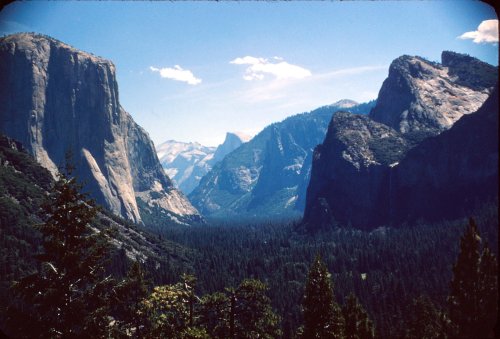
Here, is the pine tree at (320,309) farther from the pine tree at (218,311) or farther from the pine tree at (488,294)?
the pine tree at (488,294)

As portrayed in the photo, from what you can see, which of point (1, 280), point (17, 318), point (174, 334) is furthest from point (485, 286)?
point (1, 280)

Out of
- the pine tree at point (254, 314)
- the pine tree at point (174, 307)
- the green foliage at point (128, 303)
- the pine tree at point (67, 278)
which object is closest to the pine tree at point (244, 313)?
the pine tree at point (254, 314)

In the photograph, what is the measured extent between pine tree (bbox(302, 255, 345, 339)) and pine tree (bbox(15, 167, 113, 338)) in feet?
52.6

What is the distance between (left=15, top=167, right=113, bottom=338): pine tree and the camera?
20047mm

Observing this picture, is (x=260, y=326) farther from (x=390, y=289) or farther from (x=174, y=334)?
(x=390, y=289)

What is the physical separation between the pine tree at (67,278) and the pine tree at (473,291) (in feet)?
58.9

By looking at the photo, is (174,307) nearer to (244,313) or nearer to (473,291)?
(244,313)

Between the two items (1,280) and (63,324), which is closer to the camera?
(63,324)

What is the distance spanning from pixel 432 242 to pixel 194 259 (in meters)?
108

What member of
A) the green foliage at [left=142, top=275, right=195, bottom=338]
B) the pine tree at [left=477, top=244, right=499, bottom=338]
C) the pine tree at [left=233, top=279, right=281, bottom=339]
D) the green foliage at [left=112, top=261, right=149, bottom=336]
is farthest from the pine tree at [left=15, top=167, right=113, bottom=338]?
the pine tree at [left=477, top=244, right=499, bottom=338]

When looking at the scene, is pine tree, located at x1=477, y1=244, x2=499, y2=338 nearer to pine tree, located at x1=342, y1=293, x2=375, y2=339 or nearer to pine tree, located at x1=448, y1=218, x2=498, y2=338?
pine tree, located at x1=448, y1=218, x2=498, y2=338

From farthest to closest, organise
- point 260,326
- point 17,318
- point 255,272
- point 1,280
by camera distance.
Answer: point 255,272, point 1,280, point 260,326, point 17,318

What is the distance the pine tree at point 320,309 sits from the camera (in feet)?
102

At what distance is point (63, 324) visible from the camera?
66.1 feet
